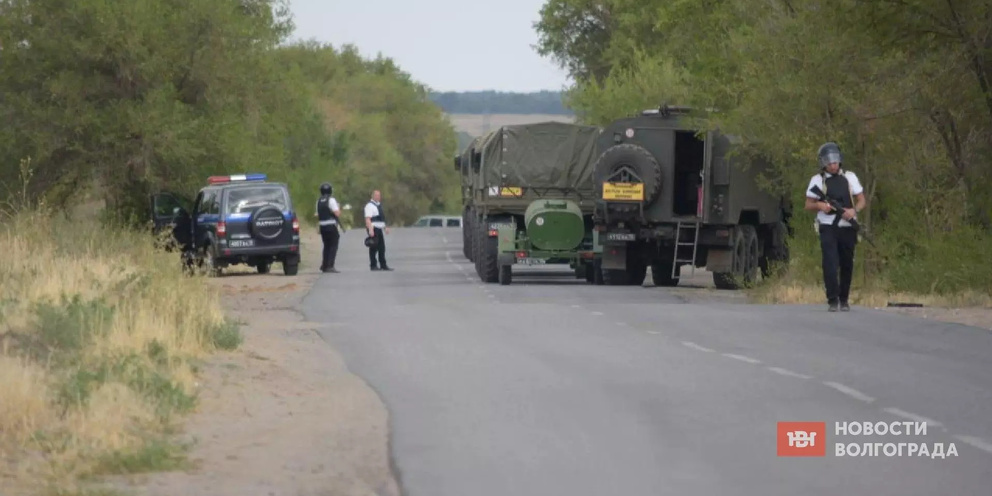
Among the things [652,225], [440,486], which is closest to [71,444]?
[440,486]

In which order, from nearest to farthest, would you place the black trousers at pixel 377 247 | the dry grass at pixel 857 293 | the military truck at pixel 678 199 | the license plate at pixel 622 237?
the dry grass at pixel 857 293, the military truck at pixel 678 199, the license plate at pixel 622 237, the black trousers at pixel 377 247

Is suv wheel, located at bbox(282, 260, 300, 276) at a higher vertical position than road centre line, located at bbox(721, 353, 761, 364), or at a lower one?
lower

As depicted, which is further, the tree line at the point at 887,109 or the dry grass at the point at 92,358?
the tree line at the point at 887,109

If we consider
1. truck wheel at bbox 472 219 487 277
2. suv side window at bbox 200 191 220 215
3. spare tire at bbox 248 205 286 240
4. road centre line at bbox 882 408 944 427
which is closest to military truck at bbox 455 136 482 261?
truck wheel at bbox 472 219 487 277

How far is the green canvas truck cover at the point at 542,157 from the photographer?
37.2m

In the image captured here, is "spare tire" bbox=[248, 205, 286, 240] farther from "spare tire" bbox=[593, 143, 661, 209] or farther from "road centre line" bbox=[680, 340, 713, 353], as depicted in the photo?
"road centre line" bbox=[680, 340, 713, 353]

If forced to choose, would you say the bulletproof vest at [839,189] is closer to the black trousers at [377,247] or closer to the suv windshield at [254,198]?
the suv windshield at [254,198]

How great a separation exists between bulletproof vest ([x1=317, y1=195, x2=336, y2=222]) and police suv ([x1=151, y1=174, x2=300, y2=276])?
41.2 inches

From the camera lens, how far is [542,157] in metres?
37.5

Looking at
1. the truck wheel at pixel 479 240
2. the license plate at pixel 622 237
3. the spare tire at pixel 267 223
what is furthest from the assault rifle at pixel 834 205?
the spare tire at pixel 267 223

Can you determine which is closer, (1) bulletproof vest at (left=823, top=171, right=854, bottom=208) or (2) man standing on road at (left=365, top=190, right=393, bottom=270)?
(1) bulletproof vest at (left=823, top=171, right=854, bottom=208)

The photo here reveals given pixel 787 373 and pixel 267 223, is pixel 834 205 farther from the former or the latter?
pixel 267 223

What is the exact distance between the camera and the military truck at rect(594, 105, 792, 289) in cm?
3347

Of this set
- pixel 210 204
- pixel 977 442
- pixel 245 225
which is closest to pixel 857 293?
pixel 977 442
